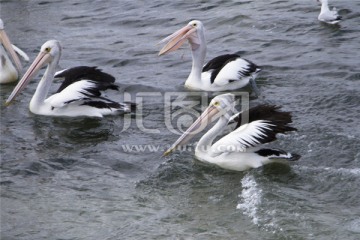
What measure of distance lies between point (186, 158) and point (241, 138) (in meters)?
0.65

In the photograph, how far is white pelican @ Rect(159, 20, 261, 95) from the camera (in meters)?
7.67

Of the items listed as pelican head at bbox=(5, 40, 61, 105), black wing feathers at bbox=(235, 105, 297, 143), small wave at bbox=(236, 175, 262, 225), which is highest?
pelican head at bbox=(5, 40, 61, 105)

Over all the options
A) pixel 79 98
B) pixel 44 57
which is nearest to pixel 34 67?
pixel 44 57

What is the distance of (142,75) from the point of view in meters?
8.47

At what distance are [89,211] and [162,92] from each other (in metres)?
2.86

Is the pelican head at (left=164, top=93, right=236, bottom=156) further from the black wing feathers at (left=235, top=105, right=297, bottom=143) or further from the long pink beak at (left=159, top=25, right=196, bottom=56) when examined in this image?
the long pink beak at (left=159, top=25, right=196, bottom=56)

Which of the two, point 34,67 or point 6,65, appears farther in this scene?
point 6,65

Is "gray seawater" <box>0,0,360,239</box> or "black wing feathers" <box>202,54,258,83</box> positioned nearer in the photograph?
"gray seawater" <box>0,0,360,239</box>

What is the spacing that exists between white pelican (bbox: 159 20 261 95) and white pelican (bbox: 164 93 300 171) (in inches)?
55.4

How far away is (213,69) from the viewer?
26.2ft

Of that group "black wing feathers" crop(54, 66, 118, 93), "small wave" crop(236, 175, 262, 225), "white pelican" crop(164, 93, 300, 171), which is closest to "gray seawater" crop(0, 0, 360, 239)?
"small wave" crop(236, 175, 262, 225)

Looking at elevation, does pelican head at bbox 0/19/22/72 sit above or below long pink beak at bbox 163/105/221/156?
above

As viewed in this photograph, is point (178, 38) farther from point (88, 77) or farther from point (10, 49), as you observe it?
point (10, 49)

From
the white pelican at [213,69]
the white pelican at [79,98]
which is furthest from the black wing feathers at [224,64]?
the white pelican at [79,98]
